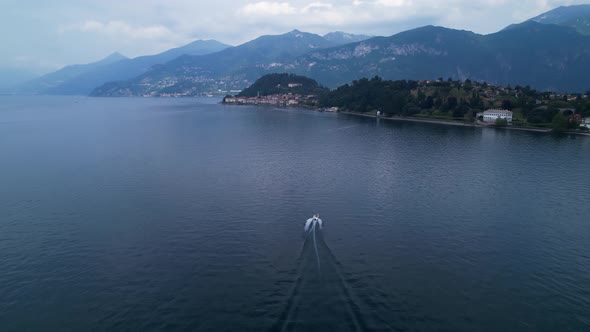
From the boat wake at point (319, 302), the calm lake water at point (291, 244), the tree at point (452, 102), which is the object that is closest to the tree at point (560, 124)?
the tree at point (452, 102)

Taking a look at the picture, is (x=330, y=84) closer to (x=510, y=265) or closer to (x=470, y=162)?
(x=470, y=162)

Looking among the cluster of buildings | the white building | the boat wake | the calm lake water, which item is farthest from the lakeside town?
the boat wake

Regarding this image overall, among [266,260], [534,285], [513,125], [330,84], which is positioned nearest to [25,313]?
[266,260]

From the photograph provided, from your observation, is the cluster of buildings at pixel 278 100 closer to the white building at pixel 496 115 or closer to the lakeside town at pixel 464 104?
the lakeside town at pixel 464 104

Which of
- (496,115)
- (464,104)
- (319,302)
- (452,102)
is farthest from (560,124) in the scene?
(319,302)

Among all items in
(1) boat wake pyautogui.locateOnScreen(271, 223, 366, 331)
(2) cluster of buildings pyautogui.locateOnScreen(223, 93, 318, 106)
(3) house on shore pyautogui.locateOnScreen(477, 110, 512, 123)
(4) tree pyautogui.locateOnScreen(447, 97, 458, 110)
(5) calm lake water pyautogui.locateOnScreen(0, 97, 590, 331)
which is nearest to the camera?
(1) boat wake pyautogui.locateOnScreen(271, 223, 366, 331)

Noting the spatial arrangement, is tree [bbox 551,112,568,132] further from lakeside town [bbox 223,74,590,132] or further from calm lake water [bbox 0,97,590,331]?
calm lake water [bbox 0,97,590,331]
